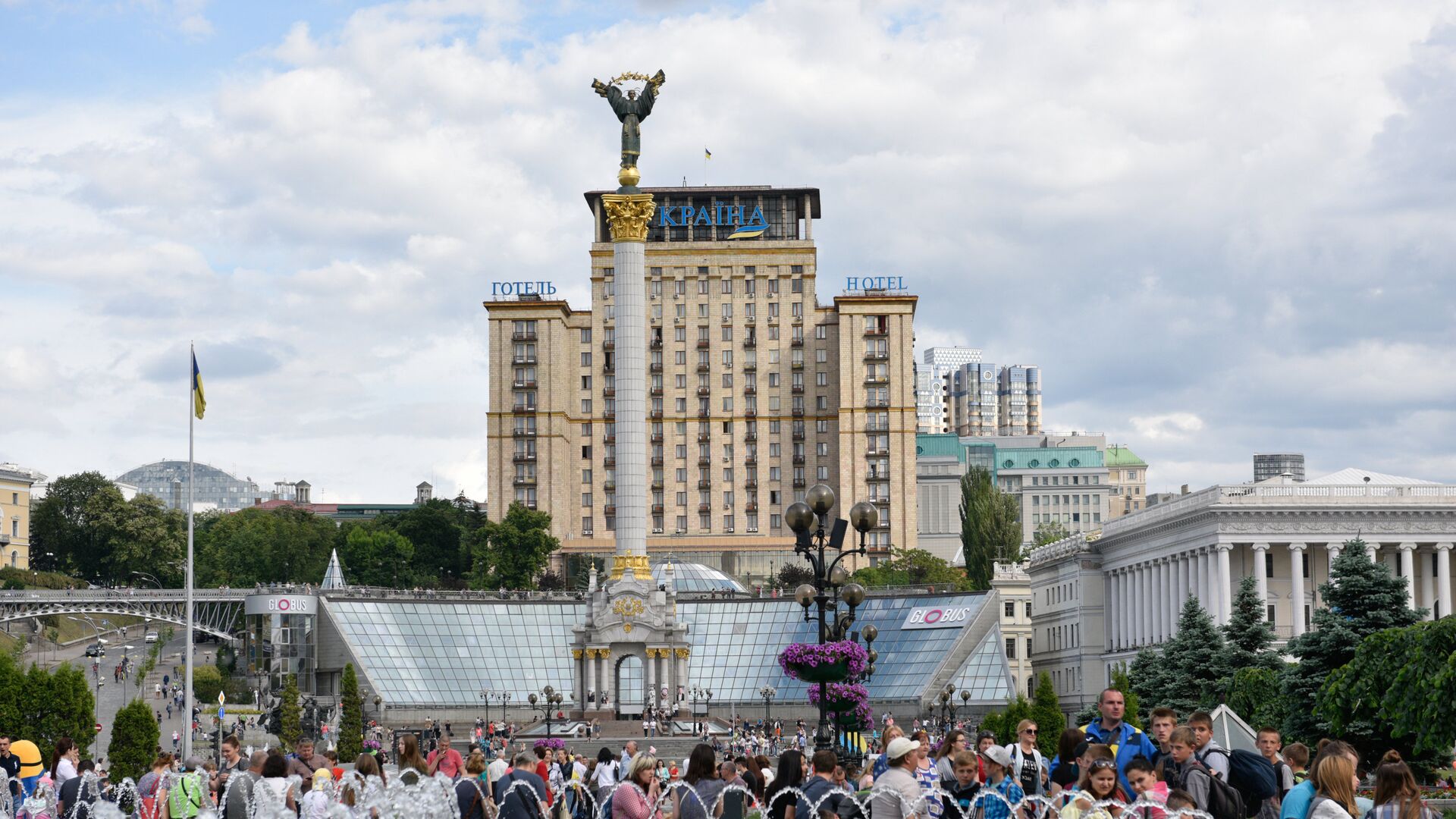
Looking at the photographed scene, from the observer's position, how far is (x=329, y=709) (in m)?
101

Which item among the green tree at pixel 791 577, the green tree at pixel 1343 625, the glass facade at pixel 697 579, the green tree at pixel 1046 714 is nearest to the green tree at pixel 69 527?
the glass facade at pixel 697 579

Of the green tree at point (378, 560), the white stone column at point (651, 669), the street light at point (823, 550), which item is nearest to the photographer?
the street light at point (823, 550)

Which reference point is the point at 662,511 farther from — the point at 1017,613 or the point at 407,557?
the point at 1017,613

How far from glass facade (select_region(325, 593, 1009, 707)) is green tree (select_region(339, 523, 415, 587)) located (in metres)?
25.8

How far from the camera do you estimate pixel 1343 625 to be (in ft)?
173

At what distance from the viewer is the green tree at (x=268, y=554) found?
451ft

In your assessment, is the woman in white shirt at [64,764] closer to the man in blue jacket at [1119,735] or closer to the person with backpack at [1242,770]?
the man in blue jacket at [1119,735]

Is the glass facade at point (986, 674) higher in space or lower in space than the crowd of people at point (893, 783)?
lower

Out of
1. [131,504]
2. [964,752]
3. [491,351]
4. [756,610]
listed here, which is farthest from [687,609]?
[964,752]

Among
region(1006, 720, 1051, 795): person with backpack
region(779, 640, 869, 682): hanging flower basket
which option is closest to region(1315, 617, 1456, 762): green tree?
region(779, 640, 869, 682): hanging flower basket

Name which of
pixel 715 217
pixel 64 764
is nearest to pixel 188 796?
pixel 64 764

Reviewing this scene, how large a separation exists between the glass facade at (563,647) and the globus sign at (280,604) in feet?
4.05

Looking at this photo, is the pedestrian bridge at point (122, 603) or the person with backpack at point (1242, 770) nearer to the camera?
the person with backpack at point (1242, 770)

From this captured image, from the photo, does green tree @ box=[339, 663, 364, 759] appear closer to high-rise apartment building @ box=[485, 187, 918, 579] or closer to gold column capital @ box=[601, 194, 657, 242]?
gold column capital @ box=[601, 194, 657, 242]
